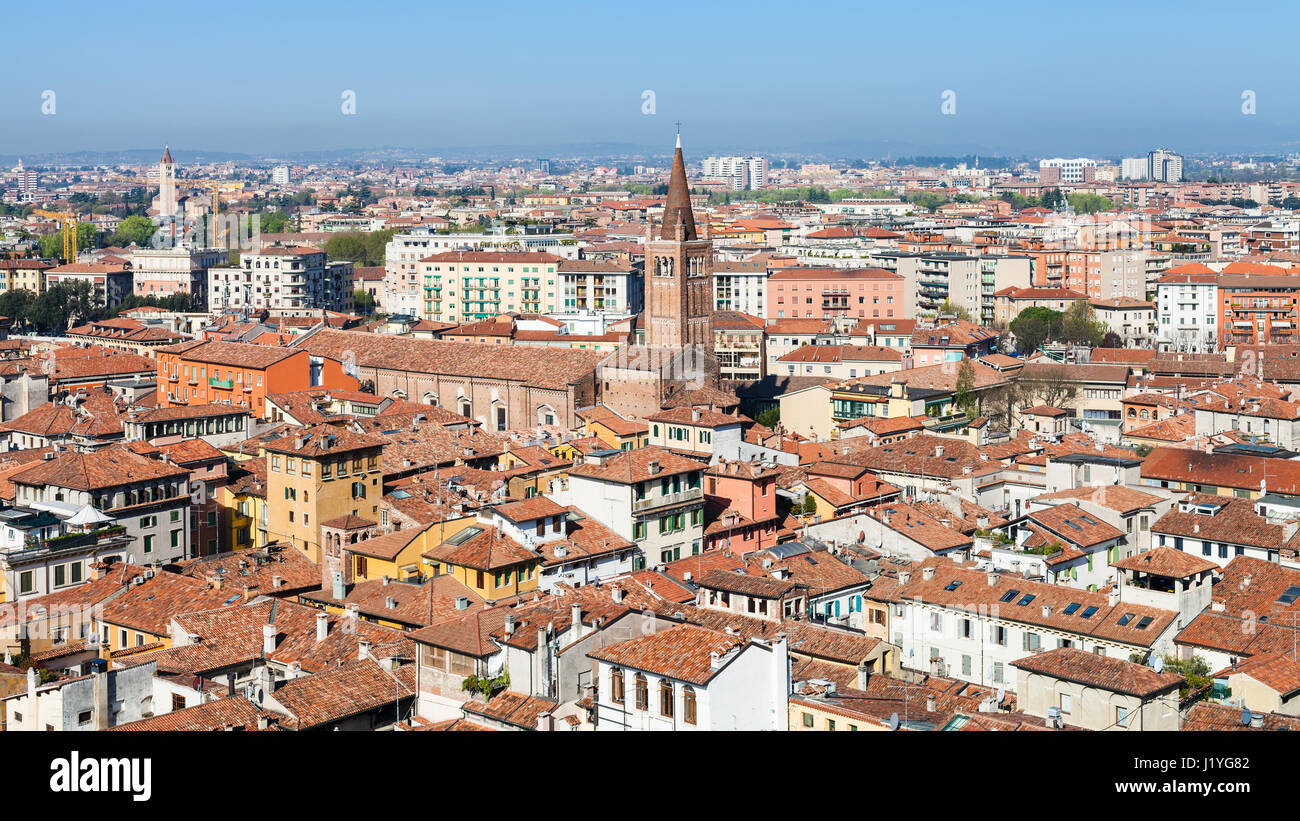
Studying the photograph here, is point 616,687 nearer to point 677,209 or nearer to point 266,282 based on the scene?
point 677,209

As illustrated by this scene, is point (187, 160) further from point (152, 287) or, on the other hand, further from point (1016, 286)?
point (1016, 286)

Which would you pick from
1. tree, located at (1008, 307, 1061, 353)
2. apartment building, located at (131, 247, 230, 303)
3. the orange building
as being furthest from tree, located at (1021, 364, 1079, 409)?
apartment building, located at (131, 247, 230, 303)

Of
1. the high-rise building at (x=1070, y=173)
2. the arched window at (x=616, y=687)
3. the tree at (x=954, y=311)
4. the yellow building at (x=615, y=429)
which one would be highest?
the high-rise building at (x=1070, y=173)

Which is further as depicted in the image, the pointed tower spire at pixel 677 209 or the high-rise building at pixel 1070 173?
the high-rise building at pixel 1070 173

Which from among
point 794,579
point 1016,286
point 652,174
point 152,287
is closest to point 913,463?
point 794,579

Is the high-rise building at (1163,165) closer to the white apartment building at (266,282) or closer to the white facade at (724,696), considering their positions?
the white apartment building at (266,282)

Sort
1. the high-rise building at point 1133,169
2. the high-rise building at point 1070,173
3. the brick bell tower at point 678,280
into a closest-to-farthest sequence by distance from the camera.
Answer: the brick bell tower at point 678,280 < the high-rise building at point 1070,173 < the high-rise building at point 1133,169

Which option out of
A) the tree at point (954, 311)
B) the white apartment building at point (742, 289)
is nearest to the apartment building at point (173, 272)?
the white apartment building at point (742, 289)
